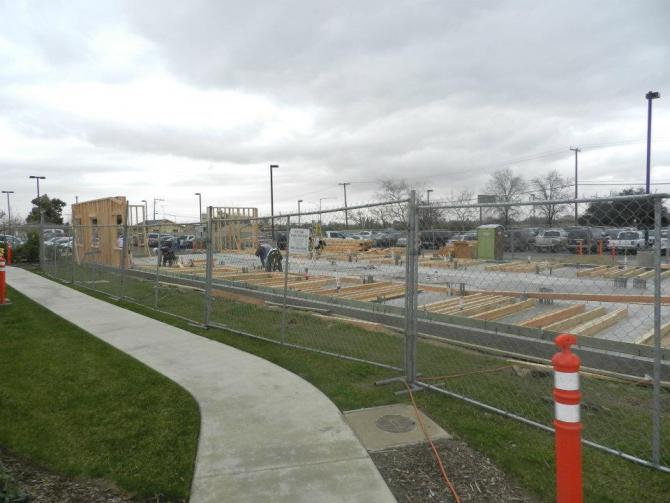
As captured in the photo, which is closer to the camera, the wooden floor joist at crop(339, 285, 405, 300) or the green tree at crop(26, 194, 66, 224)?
the wooden floor joist at crop(339, 285, 405, 300)

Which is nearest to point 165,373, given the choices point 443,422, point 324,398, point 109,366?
point 109,366

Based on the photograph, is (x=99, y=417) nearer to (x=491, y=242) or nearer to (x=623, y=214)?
(x=623, y=214)

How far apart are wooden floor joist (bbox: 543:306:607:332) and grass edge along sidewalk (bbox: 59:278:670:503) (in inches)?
87.2

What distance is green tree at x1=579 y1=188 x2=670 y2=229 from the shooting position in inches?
155

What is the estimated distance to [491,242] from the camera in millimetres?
7238

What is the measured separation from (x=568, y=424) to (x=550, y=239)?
10.2 ft

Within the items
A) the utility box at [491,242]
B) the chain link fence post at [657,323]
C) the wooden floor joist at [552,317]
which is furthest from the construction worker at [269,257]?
the chain link fence post at [657,323]

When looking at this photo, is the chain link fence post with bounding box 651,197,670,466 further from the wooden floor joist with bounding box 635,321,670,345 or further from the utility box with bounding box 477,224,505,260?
the wooden floor joist with bounding box 635,321,670,345

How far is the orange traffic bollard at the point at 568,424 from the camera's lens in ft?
8.24

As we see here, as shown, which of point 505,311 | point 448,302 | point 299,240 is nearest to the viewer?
point 299,240

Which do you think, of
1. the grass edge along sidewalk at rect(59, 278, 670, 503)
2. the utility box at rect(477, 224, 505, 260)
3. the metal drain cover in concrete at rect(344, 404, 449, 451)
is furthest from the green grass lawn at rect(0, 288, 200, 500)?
the utility box at rect(477, 224, 505, 260)

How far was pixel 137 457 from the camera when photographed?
3945 millimetres

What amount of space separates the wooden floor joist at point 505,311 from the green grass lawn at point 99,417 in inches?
217

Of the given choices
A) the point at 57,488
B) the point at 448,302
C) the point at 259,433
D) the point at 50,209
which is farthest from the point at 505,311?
the point at 50,209
